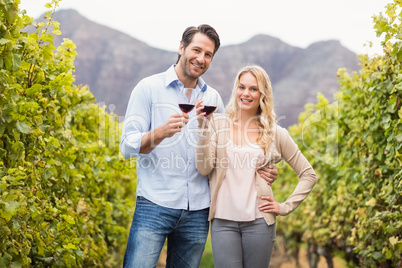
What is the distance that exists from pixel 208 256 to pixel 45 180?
24.7 ft

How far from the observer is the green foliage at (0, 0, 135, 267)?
8.56ft

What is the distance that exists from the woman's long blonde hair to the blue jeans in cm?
69

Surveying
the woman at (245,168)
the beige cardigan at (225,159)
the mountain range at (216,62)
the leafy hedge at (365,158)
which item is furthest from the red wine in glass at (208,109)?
the mountain range at (216,62)

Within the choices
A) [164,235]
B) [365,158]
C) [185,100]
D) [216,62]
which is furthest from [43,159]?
[216,62]

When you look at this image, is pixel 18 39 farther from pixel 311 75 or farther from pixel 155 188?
pixel 311 75

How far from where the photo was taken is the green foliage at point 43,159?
2.61 meters

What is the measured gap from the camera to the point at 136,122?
3.42m

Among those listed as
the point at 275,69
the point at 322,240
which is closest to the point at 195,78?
the point at 322,240

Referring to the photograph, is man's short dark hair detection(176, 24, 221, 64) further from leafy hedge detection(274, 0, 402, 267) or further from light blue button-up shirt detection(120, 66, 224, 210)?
leafy hedge detection(274, 0, 402, 267)

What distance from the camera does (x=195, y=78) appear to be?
3.57 meters

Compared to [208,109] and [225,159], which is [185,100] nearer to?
[208,109]

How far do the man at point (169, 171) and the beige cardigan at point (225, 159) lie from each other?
0.07m

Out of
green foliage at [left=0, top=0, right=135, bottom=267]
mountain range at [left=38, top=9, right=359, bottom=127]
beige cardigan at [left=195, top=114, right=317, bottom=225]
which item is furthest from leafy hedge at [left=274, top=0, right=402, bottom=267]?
mountain range at [left=38, top=9, right=359, bottom=127]

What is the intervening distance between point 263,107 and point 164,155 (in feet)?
2.67
